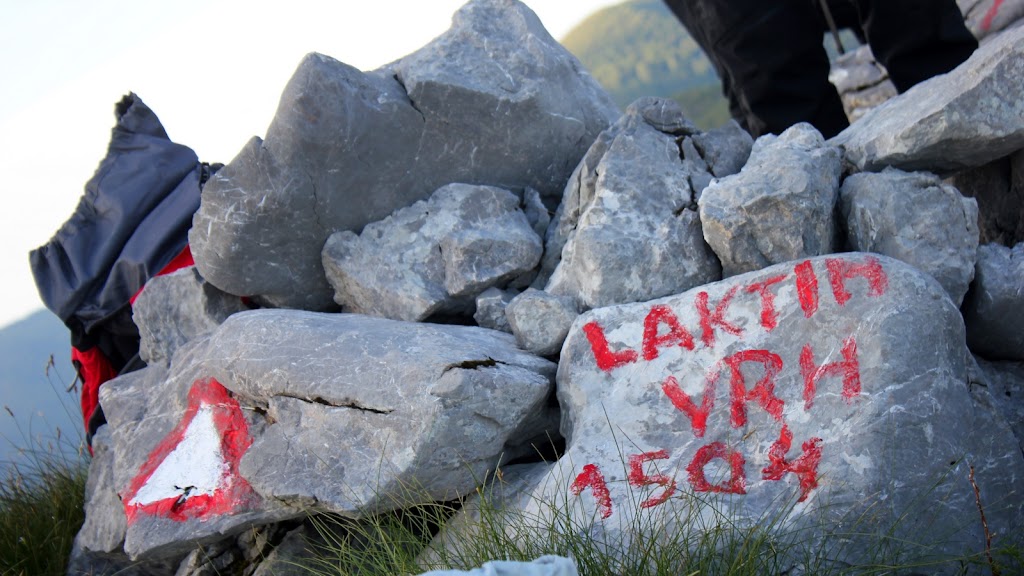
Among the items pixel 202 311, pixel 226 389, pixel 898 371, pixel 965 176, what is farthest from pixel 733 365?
pixel 202 311

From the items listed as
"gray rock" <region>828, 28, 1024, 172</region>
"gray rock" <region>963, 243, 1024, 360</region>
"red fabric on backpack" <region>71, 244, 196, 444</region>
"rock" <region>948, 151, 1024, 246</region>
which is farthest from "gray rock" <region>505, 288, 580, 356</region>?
"red fabric on backpack" <region>71, 244, 196, 444</region>

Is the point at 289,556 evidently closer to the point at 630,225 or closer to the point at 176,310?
the point at 176,310

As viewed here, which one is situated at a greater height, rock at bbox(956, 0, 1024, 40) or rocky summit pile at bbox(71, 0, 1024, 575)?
rocky summit pile at bbox(71, 0, 1024, 575)

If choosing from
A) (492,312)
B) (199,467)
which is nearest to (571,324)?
(492,312)

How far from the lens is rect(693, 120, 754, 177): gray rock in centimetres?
315

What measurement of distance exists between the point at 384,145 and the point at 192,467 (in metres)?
1.26

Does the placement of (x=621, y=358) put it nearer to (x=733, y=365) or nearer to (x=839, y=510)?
(x=733, y=365)

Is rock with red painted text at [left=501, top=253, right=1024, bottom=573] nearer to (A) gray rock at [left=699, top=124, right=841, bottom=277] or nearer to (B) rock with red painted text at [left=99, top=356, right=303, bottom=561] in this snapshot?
(A) gray rock at [left=699, top=124, right=841, bottom=277]

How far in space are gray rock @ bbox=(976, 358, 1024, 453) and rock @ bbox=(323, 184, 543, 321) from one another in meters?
1.50

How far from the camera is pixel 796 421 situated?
229cm

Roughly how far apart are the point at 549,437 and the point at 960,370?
1177 millimetres

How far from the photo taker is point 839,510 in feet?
6.95

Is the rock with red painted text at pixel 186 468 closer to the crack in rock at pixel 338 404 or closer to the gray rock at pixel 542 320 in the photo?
the crack in rock at pixel 338 404

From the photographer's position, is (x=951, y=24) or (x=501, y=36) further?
(x=951, y=24)
